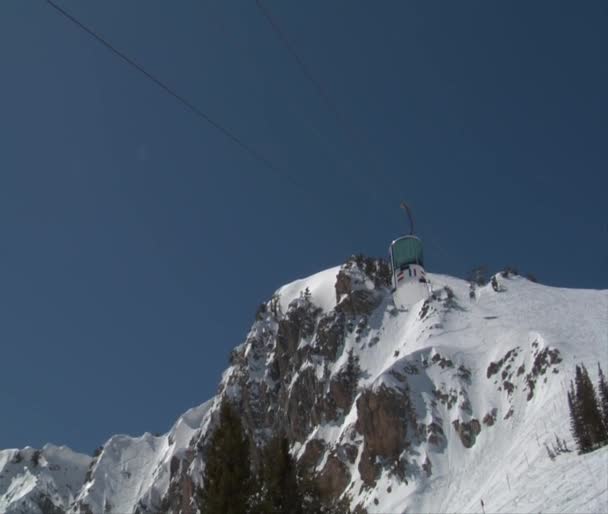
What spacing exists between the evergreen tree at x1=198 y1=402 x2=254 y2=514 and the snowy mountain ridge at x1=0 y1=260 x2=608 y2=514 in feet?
105

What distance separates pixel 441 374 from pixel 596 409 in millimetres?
48939

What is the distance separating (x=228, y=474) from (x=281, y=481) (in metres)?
2.35

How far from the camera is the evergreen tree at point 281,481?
22.1 metres

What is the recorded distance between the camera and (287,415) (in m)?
136

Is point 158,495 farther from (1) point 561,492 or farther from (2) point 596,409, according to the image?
(1) point 561,492

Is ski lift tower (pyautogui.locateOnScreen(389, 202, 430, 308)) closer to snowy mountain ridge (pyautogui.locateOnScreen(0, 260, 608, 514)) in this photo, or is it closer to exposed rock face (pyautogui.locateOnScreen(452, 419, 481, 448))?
snowy mountain ridge (pyautogui.locateOnScreen(0, 260, 608, 514))

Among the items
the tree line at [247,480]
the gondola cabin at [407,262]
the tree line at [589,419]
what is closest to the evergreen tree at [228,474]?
the tree line at [247,480]

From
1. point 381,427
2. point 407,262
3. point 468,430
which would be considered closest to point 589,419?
point 407,262

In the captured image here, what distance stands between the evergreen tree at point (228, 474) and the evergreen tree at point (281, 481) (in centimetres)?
96

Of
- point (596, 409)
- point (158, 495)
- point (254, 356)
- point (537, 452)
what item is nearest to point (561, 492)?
point (596, 409)

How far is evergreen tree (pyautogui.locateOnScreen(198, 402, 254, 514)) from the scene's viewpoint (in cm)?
2045

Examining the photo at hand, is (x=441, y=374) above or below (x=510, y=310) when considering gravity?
below

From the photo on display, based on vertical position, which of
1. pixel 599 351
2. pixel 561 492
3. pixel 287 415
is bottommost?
pixel 561 492

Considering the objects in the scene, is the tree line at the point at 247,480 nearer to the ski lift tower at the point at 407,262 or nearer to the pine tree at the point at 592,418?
the ski lift tower at the point at 407,262
